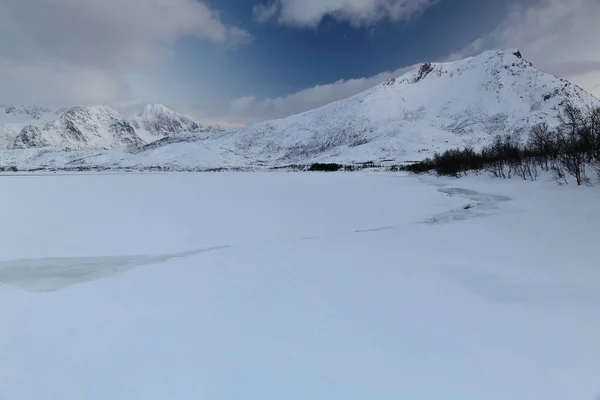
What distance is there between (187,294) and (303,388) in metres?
3.39

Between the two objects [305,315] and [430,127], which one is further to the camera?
[430,127]

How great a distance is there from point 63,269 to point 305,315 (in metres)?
6.45

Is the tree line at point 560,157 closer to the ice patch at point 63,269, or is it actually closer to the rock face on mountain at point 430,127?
the ice patch at point 63,269

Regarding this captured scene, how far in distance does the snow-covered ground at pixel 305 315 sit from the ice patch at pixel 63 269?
A: 0.19 ft

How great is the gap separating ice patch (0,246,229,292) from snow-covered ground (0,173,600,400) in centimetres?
6

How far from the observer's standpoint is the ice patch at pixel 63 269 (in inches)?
266

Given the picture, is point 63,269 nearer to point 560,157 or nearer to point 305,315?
point 305,315

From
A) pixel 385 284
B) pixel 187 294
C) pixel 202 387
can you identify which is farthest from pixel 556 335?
pixel 187 294

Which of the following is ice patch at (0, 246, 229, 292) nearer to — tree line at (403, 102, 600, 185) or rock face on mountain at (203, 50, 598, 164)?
tree line at (403, 102, 600, 185)

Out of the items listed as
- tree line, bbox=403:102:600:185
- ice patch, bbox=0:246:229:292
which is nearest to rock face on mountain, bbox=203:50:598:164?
tree line, bbox=403:102:600:185

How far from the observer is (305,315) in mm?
5031

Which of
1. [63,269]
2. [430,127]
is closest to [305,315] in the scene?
[63,269]

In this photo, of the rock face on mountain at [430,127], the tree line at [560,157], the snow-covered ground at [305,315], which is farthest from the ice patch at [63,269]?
the rock face on mountain at [430,127]

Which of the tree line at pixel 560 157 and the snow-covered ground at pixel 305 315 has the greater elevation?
the tree line at pixel 560 157
